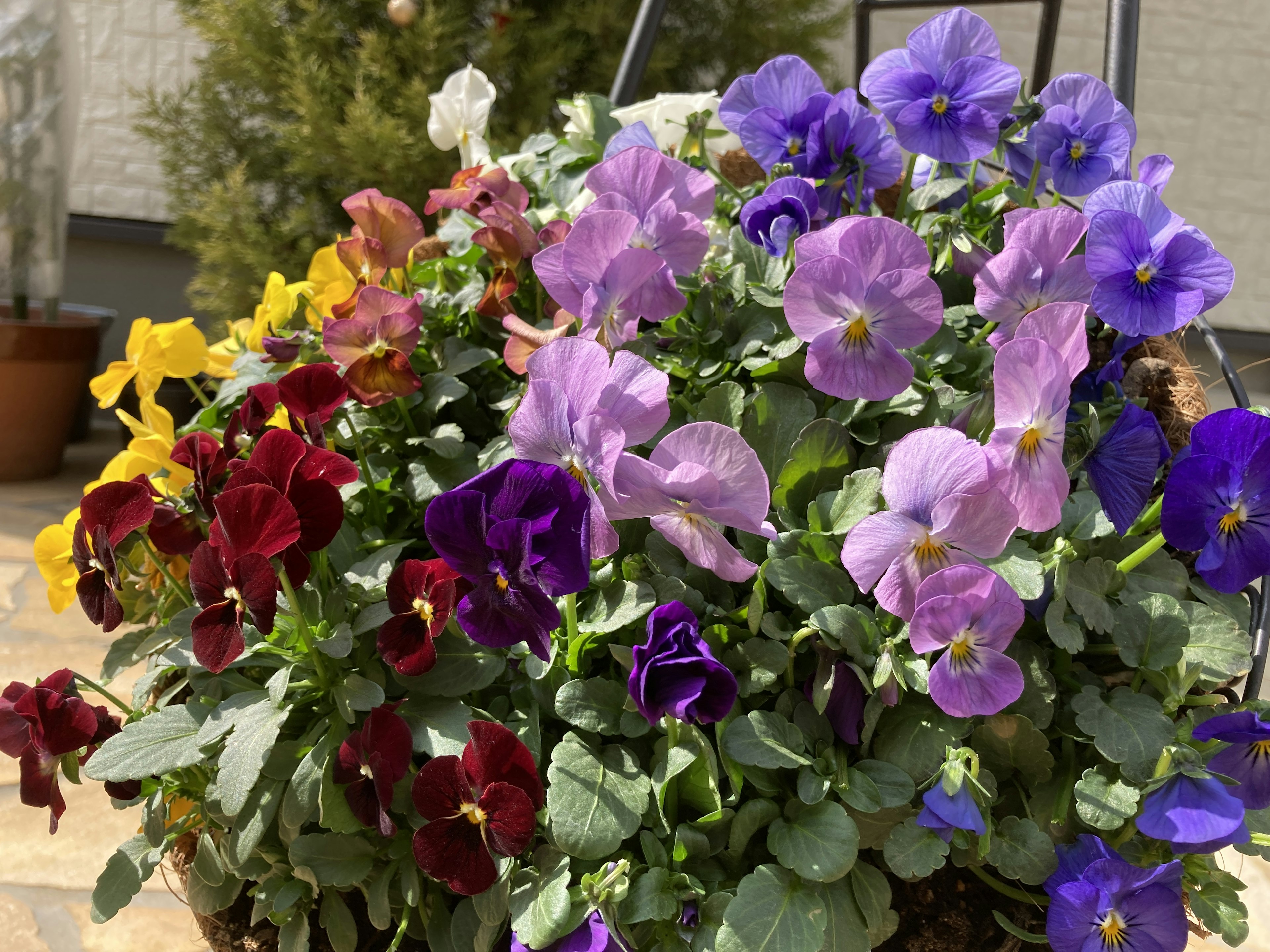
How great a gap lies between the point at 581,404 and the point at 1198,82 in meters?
4.22

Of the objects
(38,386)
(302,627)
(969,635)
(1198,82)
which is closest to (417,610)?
(302,627)

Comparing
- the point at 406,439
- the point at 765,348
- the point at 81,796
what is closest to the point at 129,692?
the point at 81,796

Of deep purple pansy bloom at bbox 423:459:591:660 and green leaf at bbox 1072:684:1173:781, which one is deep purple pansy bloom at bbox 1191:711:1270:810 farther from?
deep purple pansy bloom at bbox 423:459:591:660

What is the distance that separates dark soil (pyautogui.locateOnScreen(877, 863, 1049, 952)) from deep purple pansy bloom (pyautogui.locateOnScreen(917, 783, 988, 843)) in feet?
0.32

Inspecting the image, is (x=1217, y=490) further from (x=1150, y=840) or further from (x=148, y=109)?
(x=148, y=109)

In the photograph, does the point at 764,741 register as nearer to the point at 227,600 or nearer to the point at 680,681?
the point at 680,681

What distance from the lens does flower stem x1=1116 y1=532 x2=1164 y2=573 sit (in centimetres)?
55

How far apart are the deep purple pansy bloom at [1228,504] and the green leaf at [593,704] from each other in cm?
30

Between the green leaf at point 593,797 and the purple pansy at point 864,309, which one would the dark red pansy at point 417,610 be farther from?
the purple pansy at point 864,309

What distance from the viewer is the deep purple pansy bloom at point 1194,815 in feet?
1.58

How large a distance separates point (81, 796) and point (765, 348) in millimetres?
1081

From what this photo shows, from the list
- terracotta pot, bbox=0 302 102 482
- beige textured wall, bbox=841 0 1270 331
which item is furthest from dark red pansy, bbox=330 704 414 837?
beige textured wall, bbox=841 0 1270 331

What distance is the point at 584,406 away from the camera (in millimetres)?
463

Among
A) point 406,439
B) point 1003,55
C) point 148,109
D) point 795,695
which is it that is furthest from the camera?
point 1003,55
